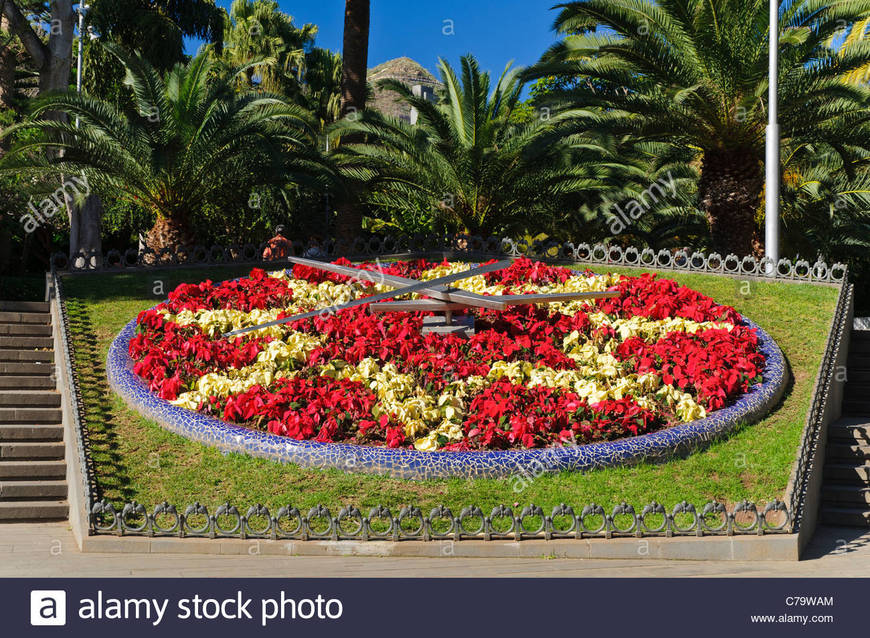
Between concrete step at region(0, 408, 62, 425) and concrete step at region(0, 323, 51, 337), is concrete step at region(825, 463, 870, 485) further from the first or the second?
concrete step at region(0, 323, 51, 337)

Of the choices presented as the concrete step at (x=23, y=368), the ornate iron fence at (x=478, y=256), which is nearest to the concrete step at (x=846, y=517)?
the ornate iron fence at (x=478, y=256)

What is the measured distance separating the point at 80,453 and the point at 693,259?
10.2 m

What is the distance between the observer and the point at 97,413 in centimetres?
992

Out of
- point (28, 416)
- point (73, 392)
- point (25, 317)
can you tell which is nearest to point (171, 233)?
point (25, 317)

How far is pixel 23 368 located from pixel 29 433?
170 cm

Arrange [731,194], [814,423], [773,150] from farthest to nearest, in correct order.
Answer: [731,194], [773,150], [814,423]

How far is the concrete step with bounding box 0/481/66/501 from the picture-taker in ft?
30.0

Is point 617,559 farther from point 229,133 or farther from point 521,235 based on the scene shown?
point 521,235

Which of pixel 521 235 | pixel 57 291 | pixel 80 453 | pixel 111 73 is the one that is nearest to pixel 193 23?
pixel 111 73

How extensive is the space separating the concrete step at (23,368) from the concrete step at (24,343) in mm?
611

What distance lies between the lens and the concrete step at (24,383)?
1103cm

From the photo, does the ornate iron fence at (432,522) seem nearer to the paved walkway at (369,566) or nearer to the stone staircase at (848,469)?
the paved walkway at (369,566)

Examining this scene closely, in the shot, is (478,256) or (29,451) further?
(478,256)
